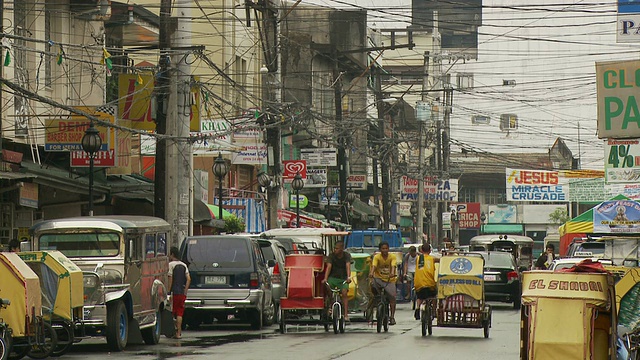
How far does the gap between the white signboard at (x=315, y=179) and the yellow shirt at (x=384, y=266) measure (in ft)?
90.7

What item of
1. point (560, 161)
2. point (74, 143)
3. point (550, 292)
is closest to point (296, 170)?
point (74, 143)

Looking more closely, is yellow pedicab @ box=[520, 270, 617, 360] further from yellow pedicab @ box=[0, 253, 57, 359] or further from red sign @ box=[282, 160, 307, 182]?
red sign @ box=[282, 160, 307, 182]

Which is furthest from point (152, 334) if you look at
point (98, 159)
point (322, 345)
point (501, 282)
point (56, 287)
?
point (501, 282)

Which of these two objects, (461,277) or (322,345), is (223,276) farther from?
(461,277)

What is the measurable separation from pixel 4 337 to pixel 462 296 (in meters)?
9.38

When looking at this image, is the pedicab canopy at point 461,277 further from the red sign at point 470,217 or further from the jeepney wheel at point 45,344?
the red sign at point 470,217

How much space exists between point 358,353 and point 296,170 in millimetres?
28267

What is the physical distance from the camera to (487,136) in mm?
117125

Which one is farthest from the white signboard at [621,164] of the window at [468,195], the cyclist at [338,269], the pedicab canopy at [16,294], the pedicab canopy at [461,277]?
the window at [468,195]

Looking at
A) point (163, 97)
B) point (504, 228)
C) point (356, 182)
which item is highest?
point (163, 97)

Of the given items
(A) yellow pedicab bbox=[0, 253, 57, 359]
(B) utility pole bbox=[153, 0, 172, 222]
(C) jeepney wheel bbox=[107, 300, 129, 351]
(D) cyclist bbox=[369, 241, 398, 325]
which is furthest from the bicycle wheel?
(A) yellow pedicab bbox=[0, 253, 57, 359]

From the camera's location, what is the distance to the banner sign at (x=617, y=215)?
33094mm

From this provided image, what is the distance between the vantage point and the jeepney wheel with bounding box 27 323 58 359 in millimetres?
16656

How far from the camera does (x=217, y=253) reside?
24.9 metres
